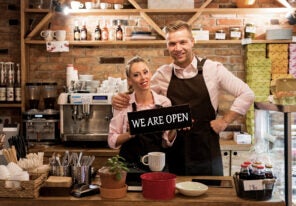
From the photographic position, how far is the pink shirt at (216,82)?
9.16 feet

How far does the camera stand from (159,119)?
2.14 m

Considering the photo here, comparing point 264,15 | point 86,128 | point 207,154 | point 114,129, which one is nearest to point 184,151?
point 207,154

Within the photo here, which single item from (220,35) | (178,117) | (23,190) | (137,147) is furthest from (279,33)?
(23,190)

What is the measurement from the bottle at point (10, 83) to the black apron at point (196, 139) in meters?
2.35

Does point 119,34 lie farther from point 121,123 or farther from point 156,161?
point 156,161

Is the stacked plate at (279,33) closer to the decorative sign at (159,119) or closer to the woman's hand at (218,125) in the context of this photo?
the woman's hand at (218,125)

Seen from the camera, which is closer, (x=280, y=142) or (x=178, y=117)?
(x=178, y=117)

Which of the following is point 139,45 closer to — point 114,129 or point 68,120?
point 68,120

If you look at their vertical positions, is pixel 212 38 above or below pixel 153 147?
above

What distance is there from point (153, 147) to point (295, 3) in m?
3.03

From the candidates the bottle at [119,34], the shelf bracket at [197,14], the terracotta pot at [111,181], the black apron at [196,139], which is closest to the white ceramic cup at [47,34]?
the bottle at [119,34]

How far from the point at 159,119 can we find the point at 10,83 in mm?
2921

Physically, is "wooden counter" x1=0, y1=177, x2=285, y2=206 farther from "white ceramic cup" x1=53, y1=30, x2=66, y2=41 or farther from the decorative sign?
"white ceramic cup" x1=53, y1=30, x2=66, y2=41

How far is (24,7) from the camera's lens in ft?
15.1
